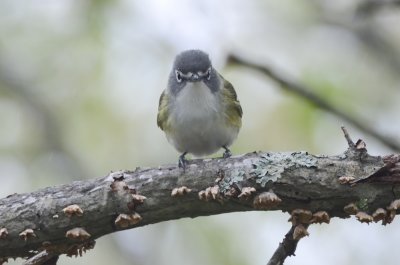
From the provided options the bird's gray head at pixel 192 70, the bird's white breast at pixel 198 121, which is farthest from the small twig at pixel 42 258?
the bird's gray head at pixel 192 70

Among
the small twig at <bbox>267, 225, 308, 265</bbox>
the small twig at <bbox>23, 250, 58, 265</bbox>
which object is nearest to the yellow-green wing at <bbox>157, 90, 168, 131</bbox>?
the small twig at <bbox>23, 250, 58, 265</bbox>

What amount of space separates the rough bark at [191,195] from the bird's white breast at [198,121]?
3.30 ft

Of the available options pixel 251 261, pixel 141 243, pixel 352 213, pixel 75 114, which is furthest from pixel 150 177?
pixel 75 114

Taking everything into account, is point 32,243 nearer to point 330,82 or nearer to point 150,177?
point 150,177

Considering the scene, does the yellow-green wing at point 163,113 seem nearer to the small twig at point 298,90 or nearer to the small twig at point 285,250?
the small twig at point 298,90

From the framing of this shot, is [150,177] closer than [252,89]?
Yes

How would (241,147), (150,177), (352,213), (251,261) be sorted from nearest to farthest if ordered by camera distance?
(352,213) → (150,177) → (251,261) → (241,147)

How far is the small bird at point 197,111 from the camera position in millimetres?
4664

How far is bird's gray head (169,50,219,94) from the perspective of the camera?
475 cm

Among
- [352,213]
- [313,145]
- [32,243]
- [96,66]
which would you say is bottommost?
[352,213]

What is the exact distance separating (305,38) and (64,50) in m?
3.07

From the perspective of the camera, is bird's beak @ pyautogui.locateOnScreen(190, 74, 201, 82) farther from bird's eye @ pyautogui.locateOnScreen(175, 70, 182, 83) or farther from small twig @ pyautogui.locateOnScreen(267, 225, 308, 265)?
small twig @ pyautogui.locateOnScreen(267, 225, 308, 265)

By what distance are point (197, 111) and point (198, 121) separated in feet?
0.21

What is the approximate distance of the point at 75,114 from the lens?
929 centimetres
